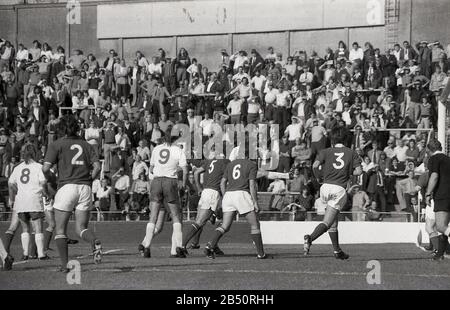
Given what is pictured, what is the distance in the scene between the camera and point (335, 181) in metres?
16.7

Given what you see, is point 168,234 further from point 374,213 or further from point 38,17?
point 38,17

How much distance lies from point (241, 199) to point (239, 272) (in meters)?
2.73

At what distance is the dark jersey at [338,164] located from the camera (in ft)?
54.5

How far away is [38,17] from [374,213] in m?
21.7

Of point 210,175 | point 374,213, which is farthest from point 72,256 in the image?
point 374,213

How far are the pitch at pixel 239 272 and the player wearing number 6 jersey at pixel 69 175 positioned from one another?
0.72 meters

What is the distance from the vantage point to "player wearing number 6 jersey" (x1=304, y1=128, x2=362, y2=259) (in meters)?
16.6

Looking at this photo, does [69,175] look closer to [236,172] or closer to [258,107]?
[236,172]

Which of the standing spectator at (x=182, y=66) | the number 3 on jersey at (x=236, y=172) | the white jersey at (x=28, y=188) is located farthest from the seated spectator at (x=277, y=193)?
the white jersey at (x=28, y=188)

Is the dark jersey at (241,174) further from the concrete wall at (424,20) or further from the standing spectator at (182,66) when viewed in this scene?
the concrete wall at (424,20)

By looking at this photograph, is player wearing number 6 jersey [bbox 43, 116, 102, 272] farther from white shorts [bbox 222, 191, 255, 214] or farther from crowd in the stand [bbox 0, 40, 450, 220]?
crowd in the stand [bbox 0, 40, 450, 220]

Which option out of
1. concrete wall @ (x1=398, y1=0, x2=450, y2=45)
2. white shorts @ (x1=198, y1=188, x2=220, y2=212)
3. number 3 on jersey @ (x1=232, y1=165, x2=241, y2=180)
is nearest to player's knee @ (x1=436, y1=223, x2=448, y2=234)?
number 3 on jersey @ (x1=232, y1=165, x2=241, y2=180)

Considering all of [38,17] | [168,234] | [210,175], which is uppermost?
[38,17]

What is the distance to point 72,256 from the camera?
1825 cm
